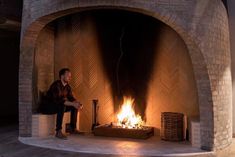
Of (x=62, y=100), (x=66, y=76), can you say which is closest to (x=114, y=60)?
(x=66, y=76)

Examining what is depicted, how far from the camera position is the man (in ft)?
17.4

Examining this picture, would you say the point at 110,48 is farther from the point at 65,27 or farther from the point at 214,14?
the point at 214,14

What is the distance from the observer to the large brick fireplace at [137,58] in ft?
14.5

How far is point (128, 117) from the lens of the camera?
556 centimetres

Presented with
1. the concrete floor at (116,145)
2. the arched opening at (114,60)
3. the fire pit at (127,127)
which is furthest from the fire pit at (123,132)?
the arched opening at (114,60)

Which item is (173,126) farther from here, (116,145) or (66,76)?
(66,76)

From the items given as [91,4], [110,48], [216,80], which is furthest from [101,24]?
[216,80]

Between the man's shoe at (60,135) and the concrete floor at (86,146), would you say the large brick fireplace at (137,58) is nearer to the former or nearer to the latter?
the concrete floor at (86,146)

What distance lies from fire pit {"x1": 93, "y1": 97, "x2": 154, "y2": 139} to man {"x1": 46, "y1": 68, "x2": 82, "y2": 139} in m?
0.52

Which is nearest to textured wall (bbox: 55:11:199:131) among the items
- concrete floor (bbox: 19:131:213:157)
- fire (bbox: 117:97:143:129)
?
fire (bbox: 117:97:143:129)

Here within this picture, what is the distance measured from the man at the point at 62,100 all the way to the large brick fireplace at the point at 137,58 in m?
0.31

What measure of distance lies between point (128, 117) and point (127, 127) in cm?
24

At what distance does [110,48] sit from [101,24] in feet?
1.58

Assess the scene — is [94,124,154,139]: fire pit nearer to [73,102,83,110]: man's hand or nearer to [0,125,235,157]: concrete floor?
[0,125,235,157]: concrete floor
